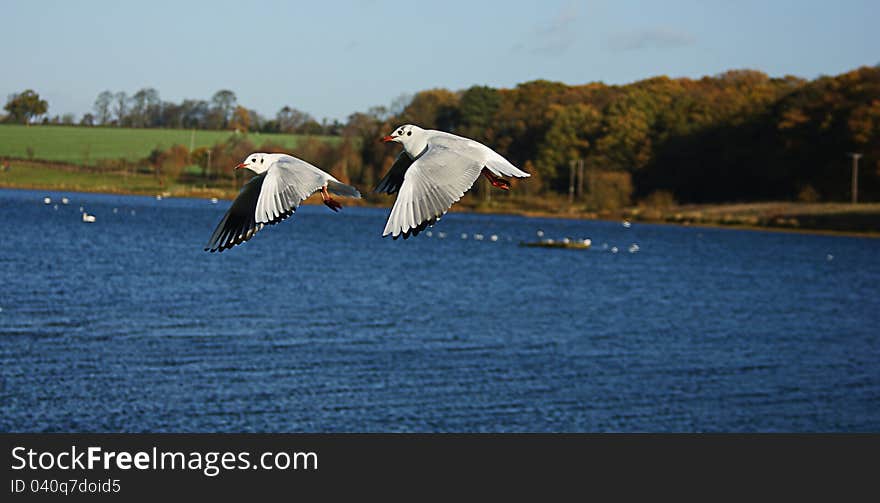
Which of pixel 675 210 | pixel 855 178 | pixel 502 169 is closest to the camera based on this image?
pixel 502 169

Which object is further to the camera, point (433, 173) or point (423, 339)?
point (423, 339)

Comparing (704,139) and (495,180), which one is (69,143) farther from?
(495,180)

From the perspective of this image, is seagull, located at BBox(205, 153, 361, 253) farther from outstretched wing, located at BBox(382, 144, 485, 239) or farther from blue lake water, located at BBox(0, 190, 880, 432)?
blue lake water, located at BBox(0, 190, 880, 432)

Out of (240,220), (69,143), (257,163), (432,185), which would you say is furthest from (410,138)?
(69,143)

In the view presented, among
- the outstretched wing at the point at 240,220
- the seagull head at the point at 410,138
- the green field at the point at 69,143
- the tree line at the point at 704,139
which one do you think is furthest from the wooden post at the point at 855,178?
the outstretched wing at the point at 240,220

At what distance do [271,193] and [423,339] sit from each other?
1938 inches

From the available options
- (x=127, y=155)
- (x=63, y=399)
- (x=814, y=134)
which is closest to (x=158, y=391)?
(x=63, y=399)

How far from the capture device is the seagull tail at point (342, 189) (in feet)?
19.8

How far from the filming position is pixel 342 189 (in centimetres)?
610

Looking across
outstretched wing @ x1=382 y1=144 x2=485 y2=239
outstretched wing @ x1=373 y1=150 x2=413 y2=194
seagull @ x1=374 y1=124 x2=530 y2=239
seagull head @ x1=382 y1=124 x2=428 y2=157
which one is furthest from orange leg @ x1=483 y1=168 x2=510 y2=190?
outstretched wing @ x1=373 y1=150 x2=413 y2=194

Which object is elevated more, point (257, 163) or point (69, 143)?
point (69, 143)

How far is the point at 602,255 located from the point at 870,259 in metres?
26.9

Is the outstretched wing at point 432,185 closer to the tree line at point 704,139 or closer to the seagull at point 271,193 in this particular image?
the seagull at point 271,193

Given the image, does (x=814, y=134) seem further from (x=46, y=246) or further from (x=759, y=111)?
(x=46, y=246)
